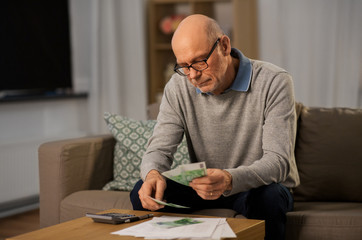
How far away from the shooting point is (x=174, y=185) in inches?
80.7

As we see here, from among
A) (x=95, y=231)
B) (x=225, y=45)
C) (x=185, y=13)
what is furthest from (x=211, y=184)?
(x=185, y=13)

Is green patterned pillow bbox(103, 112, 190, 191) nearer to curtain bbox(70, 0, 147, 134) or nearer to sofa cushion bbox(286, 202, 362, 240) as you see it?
sofa cushion bbox(286, 202, 362, 240)

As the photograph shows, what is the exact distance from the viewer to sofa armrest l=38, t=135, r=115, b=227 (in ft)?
8.27

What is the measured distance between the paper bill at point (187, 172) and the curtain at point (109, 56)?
315cm

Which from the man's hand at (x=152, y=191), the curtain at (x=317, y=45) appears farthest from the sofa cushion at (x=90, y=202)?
the curtain at (x=317, y=45)

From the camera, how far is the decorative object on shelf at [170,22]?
15.6ft

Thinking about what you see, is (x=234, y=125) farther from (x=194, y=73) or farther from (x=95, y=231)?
(x=95, y=231)

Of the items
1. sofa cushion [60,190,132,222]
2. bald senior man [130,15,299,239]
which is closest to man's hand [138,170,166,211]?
bald senior man [130,15,299,239]

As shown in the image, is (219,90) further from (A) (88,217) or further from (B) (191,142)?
(A) (88,217)

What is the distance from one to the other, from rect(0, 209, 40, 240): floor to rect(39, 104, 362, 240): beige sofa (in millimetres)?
884

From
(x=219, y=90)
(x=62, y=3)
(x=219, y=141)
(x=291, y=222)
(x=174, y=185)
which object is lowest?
(x=291, y=222)

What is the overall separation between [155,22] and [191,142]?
2859 mm

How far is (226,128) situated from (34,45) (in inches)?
102

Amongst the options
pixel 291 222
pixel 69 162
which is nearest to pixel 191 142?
pixel 291 222
